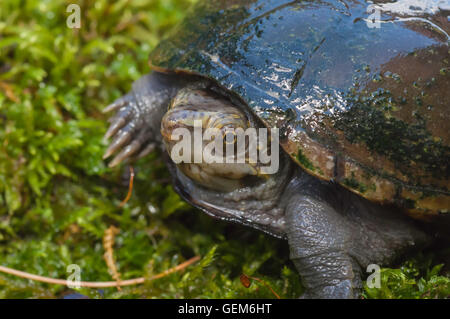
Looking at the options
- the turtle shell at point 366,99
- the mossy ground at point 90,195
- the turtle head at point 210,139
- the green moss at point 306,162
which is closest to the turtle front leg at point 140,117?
the mossy ground at point 90,195

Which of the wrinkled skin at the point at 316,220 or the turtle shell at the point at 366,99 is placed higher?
the turtle shell at the point at 366,99

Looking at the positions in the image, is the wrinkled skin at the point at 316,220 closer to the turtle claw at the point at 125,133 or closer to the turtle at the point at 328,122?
the turtle at the point at 328,122

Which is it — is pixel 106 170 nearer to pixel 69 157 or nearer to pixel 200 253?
pixel 69 157

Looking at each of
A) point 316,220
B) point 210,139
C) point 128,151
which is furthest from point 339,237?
point 128,151

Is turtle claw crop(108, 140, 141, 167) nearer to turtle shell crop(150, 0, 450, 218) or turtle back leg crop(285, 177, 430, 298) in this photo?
turtle shell crop(150, 0, 450, 218)

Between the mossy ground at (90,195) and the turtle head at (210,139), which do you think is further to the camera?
the mossy ground at (90,195)

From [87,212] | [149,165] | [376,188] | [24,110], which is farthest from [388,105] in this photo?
[24,110]

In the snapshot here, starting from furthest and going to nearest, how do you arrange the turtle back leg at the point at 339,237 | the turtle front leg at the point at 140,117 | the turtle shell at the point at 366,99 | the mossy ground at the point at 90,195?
the turtle front leg at the point at 140,117, the mossy ground at the point at 90,195, the turtle back leg at the point at 339,237, the turtle shell at the point at 366,99
